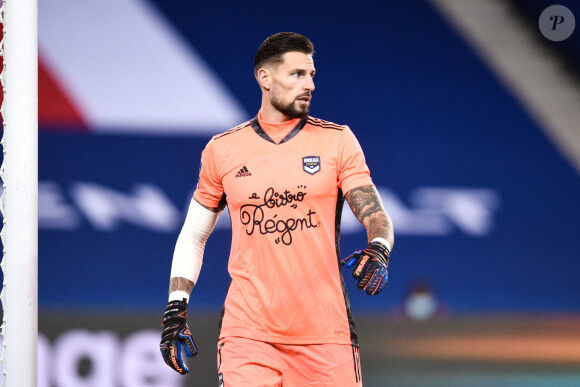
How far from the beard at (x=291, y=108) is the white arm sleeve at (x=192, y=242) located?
20.0 inches

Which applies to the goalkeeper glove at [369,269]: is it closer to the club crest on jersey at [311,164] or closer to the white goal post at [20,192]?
the club crest on jersey at [311,164]

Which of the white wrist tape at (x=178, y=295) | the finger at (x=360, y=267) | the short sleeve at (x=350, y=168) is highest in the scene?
the short sleeve at (x=350, y=168)

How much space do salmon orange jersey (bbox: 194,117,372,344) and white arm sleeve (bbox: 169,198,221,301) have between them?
0.21 m

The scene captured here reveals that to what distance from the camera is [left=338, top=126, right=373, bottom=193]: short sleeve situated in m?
3.01

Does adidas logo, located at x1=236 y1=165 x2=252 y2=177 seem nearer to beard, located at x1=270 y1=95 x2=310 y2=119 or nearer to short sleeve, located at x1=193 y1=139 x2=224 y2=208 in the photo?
short sleeve, located at x1=193 y1=139 x2=224 y2=208

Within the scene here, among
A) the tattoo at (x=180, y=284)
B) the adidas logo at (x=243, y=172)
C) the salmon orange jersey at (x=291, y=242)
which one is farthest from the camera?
the tattoo at (x=180, y=284)

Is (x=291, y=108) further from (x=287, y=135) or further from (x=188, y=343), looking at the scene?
(x=188, y=343)

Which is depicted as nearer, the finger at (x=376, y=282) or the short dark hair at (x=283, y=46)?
the finger at (x=376, y=282)

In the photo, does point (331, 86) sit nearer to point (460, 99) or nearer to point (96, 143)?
point (460, 99)

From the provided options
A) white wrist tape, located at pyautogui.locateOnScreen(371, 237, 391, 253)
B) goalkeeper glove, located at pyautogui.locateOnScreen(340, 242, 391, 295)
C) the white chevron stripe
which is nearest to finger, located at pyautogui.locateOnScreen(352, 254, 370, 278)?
goalkeeper glove, located at pyautogui.locateOnScreen(340, 242, 391, 295)

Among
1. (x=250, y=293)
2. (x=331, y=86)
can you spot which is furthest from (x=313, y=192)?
(x=331, y=86)

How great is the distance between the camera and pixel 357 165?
3035mm

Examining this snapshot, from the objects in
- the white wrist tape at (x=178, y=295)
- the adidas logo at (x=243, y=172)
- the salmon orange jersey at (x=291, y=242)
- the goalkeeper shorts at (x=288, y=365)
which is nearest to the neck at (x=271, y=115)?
the salmon orange jersey at (x=291, y=242)

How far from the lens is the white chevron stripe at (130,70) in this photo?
18.1 feet
